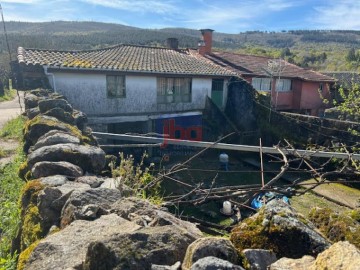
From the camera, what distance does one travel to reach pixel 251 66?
25.4 m

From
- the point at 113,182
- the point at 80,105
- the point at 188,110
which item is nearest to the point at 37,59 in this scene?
the point at 80,105

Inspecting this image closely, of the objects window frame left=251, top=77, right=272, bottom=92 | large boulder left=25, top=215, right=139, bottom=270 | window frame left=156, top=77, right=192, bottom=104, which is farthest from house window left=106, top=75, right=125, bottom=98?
large boulder left=25, top=215, right=139, bottom=270

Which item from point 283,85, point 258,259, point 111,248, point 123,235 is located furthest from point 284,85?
point 111,248

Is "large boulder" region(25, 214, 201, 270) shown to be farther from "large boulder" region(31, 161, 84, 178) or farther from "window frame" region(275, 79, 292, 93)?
"window frame" region(275, 79, 292, 93)

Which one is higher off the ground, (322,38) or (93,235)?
(322,38)

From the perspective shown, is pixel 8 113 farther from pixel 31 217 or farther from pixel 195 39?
pixel 195 39

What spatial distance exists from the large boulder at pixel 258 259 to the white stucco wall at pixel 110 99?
539 inches

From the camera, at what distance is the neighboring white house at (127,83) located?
14078 mm

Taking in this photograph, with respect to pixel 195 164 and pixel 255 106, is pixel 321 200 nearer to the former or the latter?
pixel 195 164

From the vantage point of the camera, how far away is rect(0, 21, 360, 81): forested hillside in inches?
2677

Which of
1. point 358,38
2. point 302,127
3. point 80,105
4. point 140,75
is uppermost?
point 358,38

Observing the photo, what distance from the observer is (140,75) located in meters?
16.0

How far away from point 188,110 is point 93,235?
54.1ft

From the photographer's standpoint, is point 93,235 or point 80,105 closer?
point 93,235
